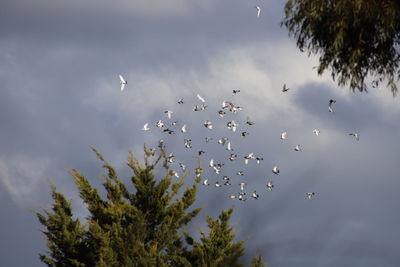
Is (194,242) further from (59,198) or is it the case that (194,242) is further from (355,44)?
(355,44)

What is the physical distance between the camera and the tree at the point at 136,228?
922 inches

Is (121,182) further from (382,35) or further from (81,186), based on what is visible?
(382,35)

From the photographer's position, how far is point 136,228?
2381 centimetres

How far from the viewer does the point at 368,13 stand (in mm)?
18656

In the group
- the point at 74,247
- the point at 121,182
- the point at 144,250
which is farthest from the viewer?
the point at 121,182

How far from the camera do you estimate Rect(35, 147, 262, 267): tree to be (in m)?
23.4

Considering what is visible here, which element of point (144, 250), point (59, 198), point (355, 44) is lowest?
point (144, 250)

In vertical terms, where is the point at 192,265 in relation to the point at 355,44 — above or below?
below

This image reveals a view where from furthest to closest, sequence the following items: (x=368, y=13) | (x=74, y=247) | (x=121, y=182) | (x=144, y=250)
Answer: (x=121, y=182) → (x=74, y=247) → (x=144, y=250) → (x=368, y=13)

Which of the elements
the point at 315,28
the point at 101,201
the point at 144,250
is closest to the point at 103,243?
the point at 144,250

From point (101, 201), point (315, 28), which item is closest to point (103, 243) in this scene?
point (101, 201)

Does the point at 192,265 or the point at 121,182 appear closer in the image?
the point at 192,265

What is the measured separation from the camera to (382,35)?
19438 millimetres

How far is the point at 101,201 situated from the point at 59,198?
4.84 ft
